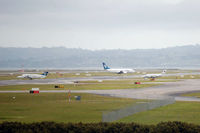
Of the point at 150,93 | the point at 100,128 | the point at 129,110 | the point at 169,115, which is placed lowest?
the point at 150,93

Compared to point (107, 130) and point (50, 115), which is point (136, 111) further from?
point (107, 130)

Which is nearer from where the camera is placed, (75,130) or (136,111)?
(75,130)

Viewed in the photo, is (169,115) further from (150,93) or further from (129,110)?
(150,93)

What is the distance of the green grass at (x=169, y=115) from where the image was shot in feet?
142

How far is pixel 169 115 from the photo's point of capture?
47.5 metres

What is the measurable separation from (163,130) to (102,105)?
101ft

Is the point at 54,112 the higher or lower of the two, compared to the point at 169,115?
higher

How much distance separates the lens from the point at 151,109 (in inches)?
2131

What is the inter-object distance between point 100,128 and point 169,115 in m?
19.6

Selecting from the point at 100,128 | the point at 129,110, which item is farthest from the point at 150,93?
the point at 100,128

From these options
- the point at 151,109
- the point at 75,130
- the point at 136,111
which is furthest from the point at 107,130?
the point at 151,109

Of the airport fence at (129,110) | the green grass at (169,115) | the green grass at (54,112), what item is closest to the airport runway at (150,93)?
the airport fence at (129,110)

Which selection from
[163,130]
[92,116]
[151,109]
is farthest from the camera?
[151,109]

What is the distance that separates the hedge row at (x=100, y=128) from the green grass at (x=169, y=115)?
11.1 m
